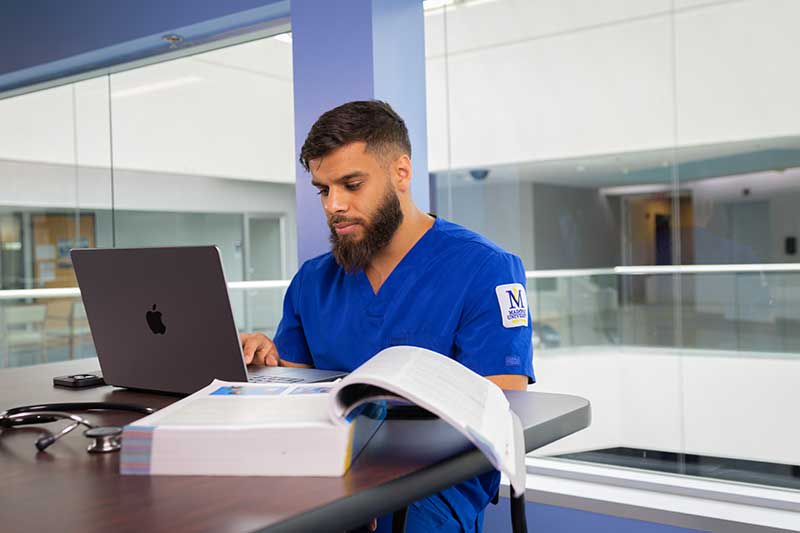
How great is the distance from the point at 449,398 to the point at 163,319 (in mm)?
698

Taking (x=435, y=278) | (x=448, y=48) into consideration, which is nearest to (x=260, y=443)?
(x=435, y=278)

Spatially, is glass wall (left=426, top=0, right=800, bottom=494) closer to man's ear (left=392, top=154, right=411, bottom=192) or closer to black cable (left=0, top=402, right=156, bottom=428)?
man's ear (left=392, top=154, right=411, bottom=192)

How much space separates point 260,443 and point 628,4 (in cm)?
233

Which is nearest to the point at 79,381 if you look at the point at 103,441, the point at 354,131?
the point at 103,441

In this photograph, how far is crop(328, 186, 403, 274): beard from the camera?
5.51 ft

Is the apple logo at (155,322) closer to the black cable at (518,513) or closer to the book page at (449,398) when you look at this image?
the book page at (449,398)

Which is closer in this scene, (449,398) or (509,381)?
(449,398)

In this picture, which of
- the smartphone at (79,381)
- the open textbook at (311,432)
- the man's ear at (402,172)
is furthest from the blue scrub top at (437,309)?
the open textbook at (311,432)

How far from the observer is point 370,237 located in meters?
1.68

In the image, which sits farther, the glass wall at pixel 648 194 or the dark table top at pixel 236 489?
the glass wall at pixel 648 194

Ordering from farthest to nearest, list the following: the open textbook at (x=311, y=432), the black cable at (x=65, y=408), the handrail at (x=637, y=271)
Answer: the handrail at (x=637, y=271) → the black cable at (x=65, y=408) → the open textbook at (x=311, y=432)

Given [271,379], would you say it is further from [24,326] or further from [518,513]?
[24,326]

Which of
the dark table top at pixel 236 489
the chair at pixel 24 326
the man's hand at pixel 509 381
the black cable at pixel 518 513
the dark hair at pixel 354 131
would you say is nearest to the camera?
the dark table top at pixel 236 489

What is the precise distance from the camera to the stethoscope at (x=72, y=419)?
1.00 metres
